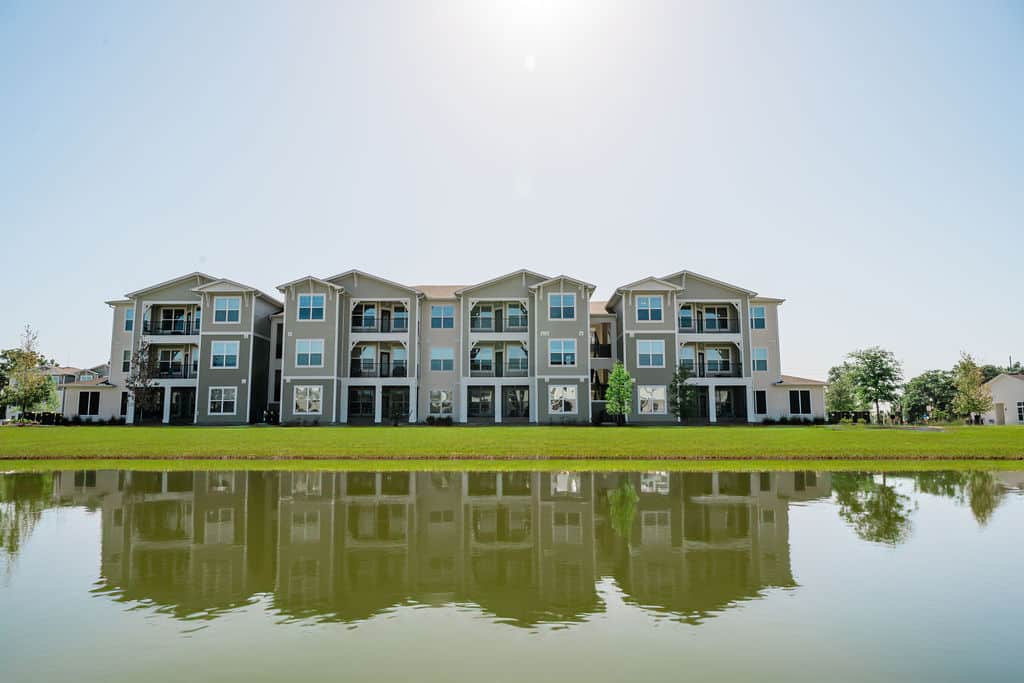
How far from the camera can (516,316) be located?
44344 mm

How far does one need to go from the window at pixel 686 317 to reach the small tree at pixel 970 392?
87.8 ft

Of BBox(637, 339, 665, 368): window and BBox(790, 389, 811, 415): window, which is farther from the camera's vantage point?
BBox(790, 389, 811, 415): window

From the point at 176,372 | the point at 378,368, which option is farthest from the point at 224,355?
the point at 378,368

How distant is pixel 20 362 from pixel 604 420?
152ft

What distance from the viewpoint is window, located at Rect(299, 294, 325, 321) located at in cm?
4247

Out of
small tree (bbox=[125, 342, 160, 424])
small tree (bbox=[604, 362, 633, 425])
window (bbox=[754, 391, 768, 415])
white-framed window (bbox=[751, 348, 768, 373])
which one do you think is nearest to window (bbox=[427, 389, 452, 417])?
small tree (bbox=[604, 362, 633, 425])

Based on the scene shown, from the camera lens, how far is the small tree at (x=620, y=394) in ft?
129

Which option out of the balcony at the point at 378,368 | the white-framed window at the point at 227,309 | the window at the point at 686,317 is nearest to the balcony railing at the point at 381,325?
the balcony at the point at 378,368

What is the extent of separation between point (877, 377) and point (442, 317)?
146 ft

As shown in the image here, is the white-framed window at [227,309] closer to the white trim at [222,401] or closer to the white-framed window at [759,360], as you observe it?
the white trim at [222,401]

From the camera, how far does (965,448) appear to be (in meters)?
22.7

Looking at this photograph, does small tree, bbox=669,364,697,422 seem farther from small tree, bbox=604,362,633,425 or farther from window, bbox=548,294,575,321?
window, bbox=548,294,575,321

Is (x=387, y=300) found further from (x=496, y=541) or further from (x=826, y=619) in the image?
(x=826, y=619)

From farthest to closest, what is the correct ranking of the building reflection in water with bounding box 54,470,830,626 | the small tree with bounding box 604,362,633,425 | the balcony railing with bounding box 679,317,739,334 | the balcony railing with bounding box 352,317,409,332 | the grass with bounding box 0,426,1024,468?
the balcony railing with bounding box 679,317,739,334
the balcony railing with bounding box 352,317,409,332
the small tree with bounding box 604,362,633,425
the grass with bounding box 0,426,1024,468
the building reflection in water with bounding box 54,470,830,626
